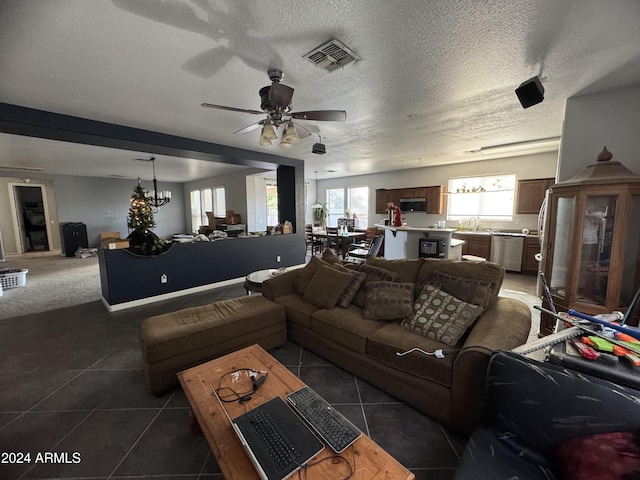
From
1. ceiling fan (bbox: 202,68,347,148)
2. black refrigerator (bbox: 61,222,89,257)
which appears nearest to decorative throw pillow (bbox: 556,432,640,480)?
ceiling fan (bbox: 202,68,347,148)

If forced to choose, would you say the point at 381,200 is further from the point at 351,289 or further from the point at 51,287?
the point at 51,287

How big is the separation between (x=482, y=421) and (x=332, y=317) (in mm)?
1306

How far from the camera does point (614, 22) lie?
1617 millimetres

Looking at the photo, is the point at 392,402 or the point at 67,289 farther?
the point at 67,289

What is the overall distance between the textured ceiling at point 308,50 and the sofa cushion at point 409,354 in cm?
211

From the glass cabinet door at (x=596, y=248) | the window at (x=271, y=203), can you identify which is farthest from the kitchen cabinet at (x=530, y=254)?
the window at (x=271, y=203)

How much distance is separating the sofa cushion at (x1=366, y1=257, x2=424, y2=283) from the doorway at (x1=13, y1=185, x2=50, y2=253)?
1073 centimetres

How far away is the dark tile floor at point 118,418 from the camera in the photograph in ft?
4.87

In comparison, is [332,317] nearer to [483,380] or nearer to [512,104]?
[483,380]

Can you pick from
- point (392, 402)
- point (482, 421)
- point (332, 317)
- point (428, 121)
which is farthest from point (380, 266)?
point (428, 121)

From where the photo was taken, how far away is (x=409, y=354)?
1829 mm

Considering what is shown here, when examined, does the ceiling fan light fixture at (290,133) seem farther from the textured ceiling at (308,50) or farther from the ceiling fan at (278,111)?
the textured ceiling at (308,50)

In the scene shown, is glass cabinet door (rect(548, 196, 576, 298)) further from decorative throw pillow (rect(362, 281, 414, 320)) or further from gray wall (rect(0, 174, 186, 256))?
gray wall (rect(0, 174, 186, 256))

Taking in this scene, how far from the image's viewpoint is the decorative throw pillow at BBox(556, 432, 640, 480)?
2.84 ft
